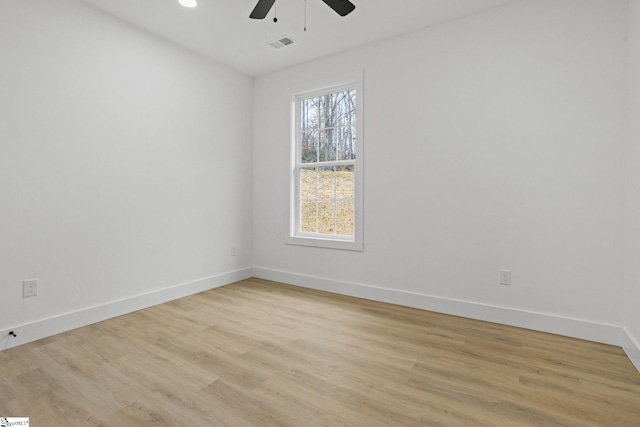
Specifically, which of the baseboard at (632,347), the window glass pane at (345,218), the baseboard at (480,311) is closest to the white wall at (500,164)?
the baseboard at (480,311)

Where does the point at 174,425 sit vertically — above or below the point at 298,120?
below

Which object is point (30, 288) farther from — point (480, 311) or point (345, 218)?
point (480, 311)

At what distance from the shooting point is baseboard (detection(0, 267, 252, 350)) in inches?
92.1

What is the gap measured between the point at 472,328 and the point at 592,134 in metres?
1.74

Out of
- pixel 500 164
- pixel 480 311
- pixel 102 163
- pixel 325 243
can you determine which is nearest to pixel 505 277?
pixel 480 311

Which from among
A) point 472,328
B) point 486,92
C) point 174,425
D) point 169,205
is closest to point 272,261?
point 169,205

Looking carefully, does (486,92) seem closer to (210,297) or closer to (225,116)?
(225,116)

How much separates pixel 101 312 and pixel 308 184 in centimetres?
247

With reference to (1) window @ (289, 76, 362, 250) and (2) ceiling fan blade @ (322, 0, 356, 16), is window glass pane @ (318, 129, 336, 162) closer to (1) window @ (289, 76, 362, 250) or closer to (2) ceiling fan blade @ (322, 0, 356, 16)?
(1) window @ (289, 76, 362, 250)

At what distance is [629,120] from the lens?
2250mm

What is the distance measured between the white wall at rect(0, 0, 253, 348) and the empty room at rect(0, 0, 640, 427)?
0.05 ft

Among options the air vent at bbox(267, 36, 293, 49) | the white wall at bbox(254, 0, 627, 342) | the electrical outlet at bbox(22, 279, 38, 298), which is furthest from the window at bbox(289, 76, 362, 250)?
the electrical outlet at bbox(22, 279, 38, 298)

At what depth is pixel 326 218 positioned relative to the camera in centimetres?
388

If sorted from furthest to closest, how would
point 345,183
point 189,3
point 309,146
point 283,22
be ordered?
1. point 309,146
2. point 345,183
3. point 283,22
4. point 189,3
